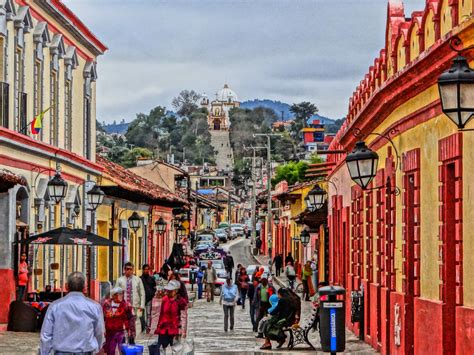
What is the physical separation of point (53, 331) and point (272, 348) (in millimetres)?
11909

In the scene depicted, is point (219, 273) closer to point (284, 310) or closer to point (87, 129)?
point (87, 129)

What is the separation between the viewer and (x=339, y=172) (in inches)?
1244

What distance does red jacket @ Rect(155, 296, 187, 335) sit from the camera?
58.9 feet

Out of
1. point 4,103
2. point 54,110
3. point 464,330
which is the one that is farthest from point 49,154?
point 464,330

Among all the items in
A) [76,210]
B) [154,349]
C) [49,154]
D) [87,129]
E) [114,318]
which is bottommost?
[154,349]

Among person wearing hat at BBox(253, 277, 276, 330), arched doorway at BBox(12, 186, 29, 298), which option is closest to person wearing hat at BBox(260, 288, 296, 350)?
person wearing hat at BBox(253, 277, 276, 330)

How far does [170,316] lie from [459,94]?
964 cm

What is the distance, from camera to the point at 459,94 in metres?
9.15

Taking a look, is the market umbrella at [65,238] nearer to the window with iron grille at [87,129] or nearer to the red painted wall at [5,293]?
the red painted wall at [5,293]

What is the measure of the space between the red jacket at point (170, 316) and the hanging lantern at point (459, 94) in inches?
372

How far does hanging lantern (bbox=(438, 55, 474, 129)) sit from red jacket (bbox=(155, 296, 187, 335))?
31.0 ft

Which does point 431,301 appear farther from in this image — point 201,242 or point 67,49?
point 201,242

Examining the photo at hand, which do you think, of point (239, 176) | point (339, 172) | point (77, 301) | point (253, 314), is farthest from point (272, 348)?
point (239, 176)

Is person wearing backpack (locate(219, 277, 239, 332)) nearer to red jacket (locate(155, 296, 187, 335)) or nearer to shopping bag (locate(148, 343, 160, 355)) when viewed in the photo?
red jacket (locate(155, 296, 187, 335))
